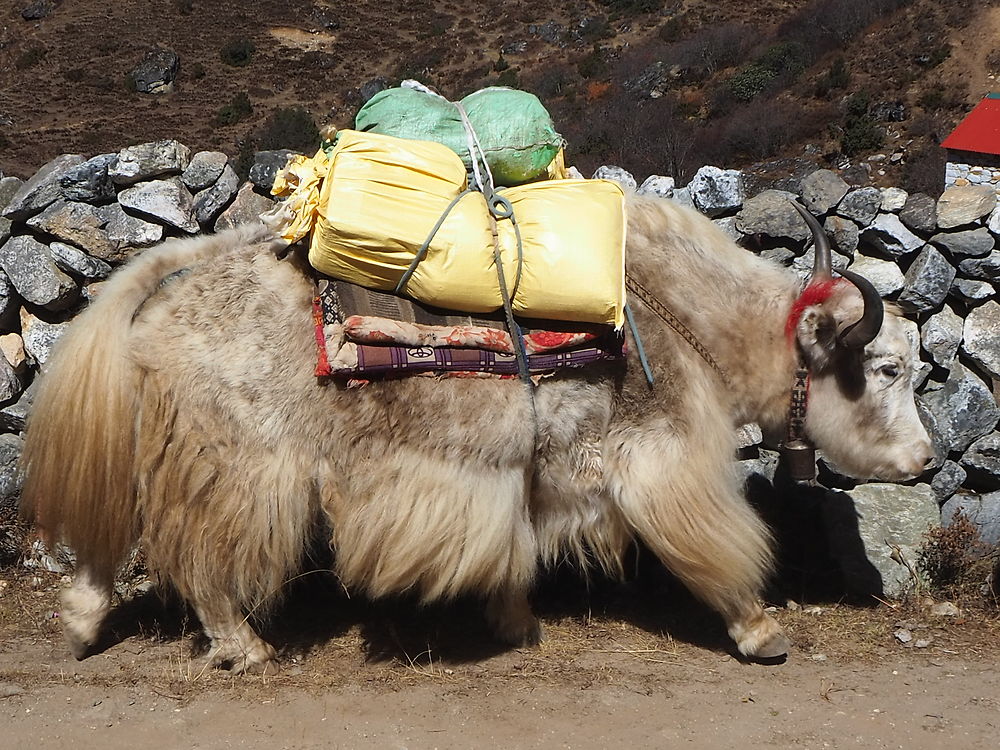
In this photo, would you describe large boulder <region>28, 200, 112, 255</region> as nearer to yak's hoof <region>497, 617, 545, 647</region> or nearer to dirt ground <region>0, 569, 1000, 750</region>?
dirt ground <region>0, 569, 1000, 750</region>

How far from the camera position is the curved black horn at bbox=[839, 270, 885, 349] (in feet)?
8.83

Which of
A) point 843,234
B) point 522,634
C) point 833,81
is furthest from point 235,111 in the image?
point 522,634

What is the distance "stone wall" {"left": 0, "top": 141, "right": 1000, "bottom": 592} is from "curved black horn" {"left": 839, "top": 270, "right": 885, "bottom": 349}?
1030mm

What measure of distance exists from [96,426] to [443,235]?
1.10 metres

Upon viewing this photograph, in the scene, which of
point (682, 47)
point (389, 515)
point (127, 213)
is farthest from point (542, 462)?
point (682, 47)

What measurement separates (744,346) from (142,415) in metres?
1.80

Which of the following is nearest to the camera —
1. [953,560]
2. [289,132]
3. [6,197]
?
[953,560]

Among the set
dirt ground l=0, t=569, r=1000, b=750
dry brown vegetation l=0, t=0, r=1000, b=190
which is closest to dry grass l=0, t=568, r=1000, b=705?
dirt ground l=0, t=569, r=1000, b=750

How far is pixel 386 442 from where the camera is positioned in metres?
2.62

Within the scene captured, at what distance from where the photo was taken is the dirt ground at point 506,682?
249cm

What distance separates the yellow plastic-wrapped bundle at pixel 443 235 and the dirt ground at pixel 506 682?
1117 mm

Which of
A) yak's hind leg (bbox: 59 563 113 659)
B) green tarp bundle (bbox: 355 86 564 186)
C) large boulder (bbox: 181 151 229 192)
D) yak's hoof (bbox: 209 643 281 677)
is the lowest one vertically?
yak's hoof (bbox: 209 643 281 677)

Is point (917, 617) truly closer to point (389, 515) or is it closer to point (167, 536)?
point (389, 515)

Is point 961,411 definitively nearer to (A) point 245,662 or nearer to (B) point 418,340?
(B) point 418,340
